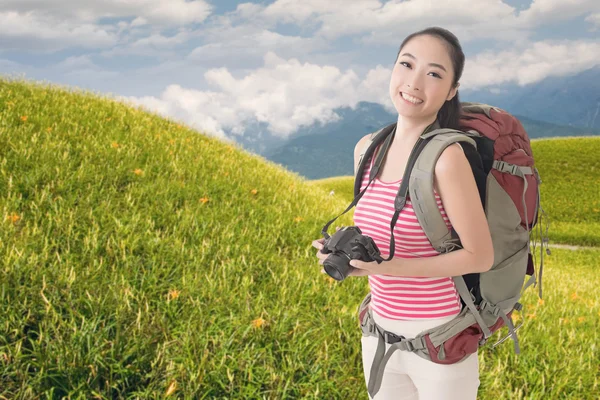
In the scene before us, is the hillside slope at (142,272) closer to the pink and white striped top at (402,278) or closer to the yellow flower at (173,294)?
the yellow flower at (173,294)

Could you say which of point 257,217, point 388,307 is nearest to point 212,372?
point 388,307

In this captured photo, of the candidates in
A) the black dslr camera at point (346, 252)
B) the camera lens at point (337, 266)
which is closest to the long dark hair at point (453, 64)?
the black dslr camera at point (346, 252)

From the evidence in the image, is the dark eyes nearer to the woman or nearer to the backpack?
the woman

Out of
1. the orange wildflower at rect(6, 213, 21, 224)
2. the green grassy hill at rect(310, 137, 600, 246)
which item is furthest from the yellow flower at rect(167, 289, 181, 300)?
the green grassy hill at rect(310, 137, 600, 246)

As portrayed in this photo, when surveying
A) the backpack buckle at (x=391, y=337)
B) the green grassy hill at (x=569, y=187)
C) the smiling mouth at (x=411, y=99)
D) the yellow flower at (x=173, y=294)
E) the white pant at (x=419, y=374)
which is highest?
the smiling mouth at (x=411, y=99)

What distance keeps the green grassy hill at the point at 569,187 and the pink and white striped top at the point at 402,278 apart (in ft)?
44.9

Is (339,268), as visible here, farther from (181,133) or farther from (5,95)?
(5,95)

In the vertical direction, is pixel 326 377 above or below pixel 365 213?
below

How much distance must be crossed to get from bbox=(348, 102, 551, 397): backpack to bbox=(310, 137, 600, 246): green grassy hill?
13.7 metres

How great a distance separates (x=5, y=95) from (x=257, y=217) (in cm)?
569

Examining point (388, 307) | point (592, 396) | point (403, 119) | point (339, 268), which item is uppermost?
point (403, 119)

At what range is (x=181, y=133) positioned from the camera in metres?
9.37

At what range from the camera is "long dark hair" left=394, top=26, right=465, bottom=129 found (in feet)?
6.79

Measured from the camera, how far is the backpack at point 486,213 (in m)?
1.95
